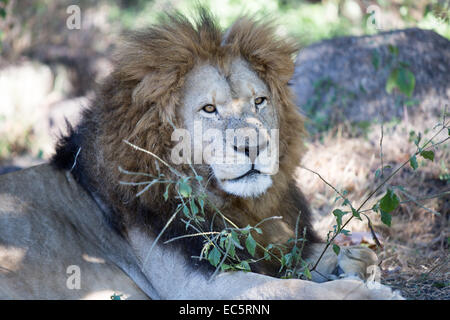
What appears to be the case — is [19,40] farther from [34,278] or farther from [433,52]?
[34,278]

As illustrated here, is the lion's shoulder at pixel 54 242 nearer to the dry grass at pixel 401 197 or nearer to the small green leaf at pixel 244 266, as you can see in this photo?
the small green leaf at pixel 244 266

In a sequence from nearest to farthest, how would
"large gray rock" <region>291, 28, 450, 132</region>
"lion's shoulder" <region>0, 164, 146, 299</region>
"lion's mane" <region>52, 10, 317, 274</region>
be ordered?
"lion's shoulder" <region>0, 164, 146, 299</region>, "lion's mane" <region>52, 10, 317, 274</region>, "large gray rock" <region>291, 28, 450, 132</region>

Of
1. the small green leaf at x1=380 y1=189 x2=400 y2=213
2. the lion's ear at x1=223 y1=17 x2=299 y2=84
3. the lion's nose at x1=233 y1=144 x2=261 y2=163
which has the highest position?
the lion's ear at x1=223 y1=17 x2=299 y2=84

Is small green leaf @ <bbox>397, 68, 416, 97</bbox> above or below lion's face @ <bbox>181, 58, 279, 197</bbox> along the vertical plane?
above

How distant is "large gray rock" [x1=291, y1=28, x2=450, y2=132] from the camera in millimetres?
7934

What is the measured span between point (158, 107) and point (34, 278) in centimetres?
144

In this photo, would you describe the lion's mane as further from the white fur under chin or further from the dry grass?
the dry grass

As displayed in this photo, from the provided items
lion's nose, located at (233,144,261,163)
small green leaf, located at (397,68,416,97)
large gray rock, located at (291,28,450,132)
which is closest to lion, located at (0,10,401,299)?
lion's nose, located at (233,144,261,163)

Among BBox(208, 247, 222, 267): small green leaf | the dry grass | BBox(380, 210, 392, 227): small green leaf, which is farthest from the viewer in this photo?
the dry grass

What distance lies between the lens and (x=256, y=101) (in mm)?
4406

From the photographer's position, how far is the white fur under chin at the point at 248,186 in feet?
13.2

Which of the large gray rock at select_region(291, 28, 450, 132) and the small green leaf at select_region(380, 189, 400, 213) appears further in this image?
the large gray rock at select_region(291, 28, 450, 132)

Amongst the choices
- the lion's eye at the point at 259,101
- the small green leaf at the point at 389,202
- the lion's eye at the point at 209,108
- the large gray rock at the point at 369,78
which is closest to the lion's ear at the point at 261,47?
the lion's eye at the point at 259,101
